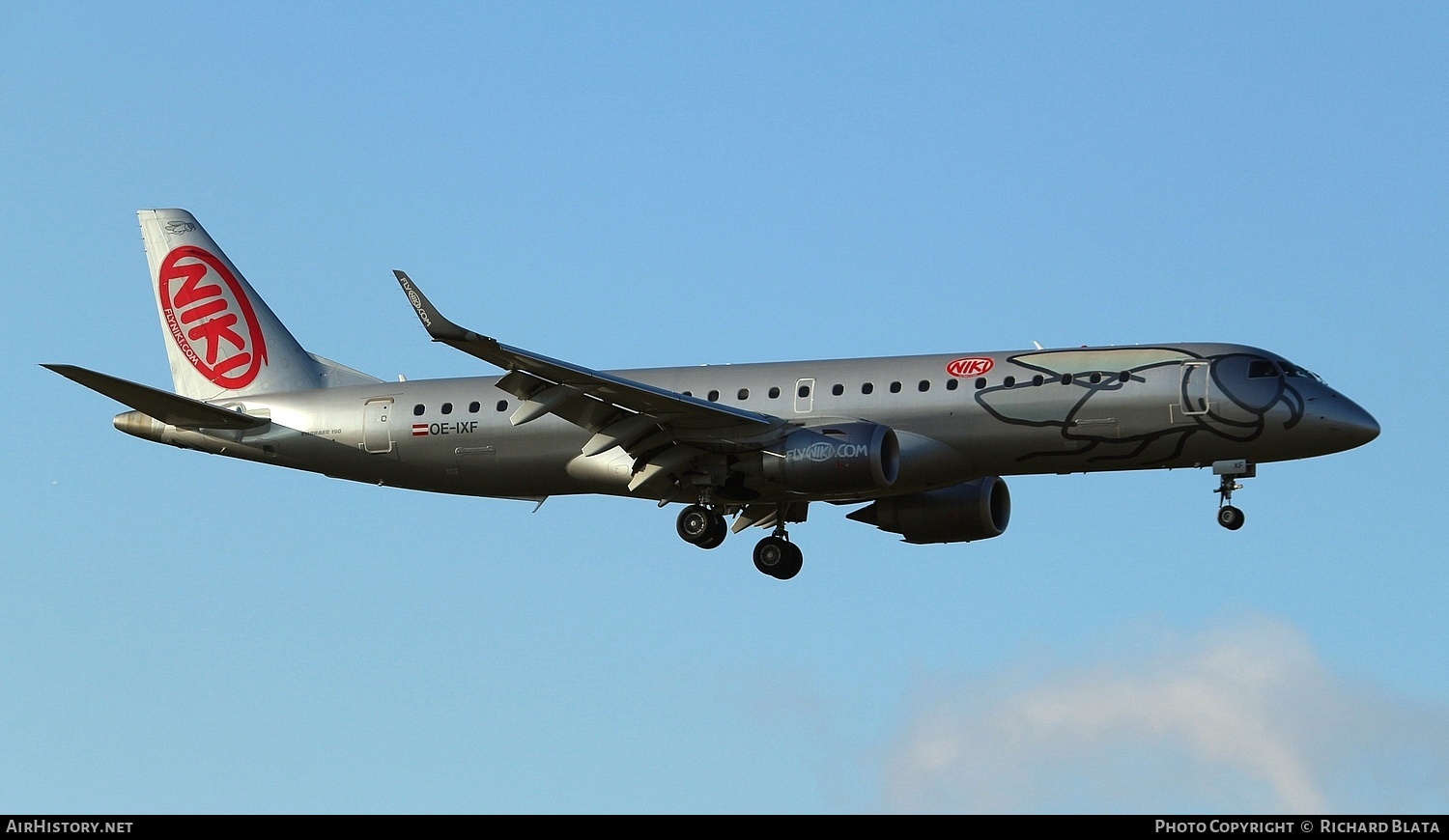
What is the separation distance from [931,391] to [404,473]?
41.0ft

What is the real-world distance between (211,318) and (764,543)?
15.1m

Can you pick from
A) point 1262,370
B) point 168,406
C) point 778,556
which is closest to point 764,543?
point 778,556

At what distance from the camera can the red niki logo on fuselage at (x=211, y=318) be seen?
49.8 meters

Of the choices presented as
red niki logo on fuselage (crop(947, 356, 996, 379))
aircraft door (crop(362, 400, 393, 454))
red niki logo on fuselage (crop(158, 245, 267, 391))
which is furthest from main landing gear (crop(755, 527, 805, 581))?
red niki logo on fuselage (crop(158, 245, 267, 391))

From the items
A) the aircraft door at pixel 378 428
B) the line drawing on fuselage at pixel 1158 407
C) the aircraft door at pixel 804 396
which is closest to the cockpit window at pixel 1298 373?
the line drawing on fuselage at pixel 1158 407

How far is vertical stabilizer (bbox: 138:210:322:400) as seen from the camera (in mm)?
49562

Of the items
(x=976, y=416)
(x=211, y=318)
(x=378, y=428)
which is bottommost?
(x=378, y=428)

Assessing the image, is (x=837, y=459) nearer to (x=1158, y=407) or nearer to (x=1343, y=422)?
(x=1158, y=407)

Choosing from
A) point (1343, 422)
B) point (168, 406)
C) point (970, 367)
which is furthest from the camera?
point (168, 406)

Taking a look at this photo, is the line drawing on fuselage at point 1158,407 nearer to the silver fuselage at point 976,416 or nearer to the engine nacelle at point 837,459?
the silver fuselage at point 976,416

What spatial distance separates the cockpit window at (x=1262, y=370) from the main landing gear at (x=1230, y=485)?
1.80 m

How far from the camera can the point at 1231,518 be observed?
42.6 m

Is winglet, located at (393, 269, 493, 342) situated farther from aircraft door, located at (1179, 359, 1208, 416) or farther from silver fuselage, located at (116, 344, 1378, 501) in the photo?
aircraft door, located at (1179, 359, 1208, 416)

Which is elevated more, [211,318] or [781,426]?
[211,318]
